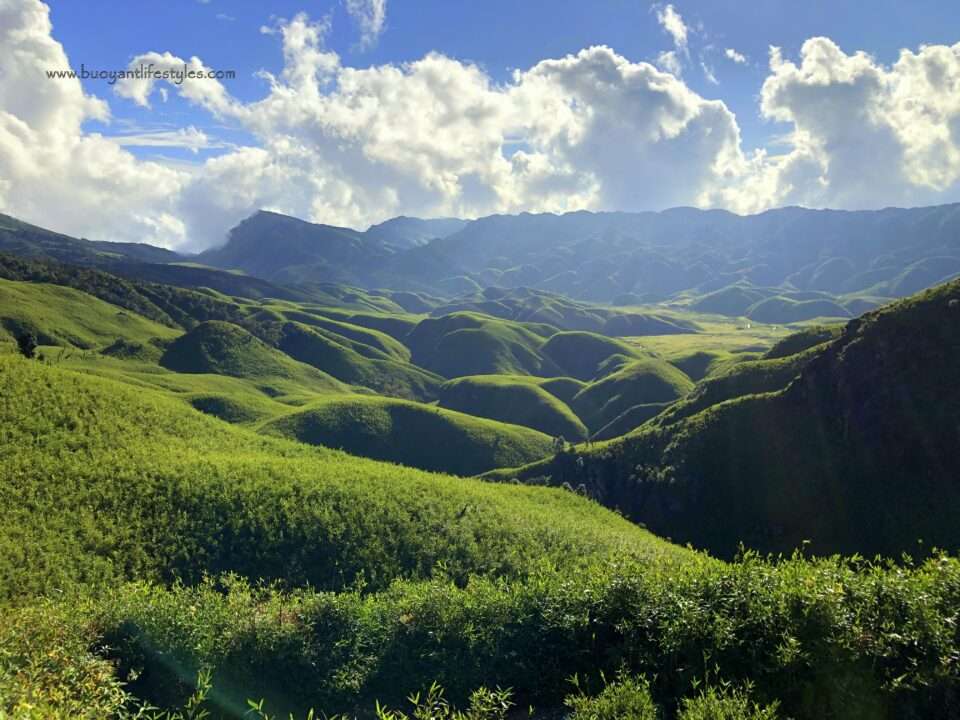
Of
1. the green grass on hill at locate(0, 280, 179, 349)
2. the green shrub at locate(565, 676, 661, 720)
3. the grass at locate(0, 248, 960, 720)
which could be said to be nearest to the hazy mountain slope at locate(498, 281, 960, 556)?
the grass at locate(0, 248, 960, 720)

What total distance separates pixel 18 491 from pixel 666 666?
130 feet

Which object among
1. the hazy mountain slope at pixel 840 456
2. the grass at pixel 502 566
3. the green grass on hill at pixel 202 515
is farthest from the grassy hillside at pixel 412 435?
the green grass on hill at pixel 202 515

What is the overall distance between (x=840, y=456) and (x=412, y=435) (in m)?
105

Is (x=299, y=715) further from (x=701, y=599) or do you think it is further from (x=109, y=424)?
(x=109, y=424)

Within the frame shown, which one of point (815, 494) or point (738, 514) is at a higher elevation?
point (815, 494)

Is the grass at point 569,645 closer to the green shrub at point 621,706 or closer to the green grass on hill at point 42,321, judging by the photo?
the green shrub at point 621,706

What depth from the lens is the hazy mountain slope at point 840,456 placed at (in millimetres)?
58750

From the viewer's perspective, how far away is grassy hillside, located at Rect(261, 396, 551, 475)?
138 metres

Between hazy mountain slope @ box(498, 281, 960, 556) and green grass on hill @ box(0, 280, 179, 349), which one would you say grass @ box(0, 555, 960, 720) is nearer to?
hazy mountain slope @ box(498, 281, 960, 556)

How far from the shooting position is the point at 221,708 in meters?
13.9

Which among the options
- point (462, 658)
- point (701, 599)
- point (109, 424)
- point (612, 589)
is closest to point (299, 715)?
point (462, 658)

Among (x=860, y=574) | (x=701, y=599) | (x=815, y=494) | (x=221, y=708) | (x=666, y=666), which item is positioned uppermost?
(x=860, y=574)

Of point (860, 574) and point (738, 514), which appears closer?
point (860, 574)

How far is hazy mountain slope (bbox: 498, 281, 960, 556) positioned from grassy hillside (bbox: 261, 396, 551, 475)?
58.9m
